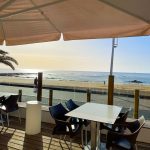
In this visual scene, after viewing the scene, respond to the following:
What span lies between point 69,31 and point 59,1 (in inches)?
35.6

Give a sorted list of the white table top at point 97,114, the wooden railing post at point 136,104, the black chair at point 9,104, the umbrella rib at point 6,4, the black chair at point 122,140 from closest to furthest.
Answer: the umbrella rib at point 6,4 < the black chair at point 122,140 < the white table top at point 97,114 < the wooden railing post at point 136,104 < the black chair at point 9,104

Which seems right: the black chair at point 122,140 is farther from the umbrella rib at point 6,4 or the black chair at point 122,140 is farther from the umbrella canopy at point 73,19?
the umbrella rib at point 6,4

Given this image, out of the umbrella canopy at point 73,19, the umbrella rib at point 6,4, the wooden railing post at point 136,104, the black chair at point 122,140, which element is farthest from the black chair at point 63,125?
the umbrella rib at point 6,4

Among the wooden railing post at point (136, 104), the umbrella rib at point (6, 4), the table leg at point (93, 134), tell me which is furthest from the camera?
the wooden railing post at point (136, 104)

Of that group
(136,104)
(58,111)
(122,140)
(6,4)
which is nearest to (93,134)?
(122,140)

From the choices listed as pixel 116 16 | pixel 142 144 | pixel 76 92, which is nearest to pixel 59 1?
pixel 116 16

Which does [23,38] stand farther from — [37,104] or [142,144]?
[142,144]

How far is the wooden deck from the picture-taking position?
4.16m

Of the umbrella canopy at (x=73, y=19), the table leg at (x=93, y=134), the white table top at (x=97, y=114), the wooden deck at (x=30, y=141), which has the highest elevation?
the umbrella canopy at (x=73, y=19)

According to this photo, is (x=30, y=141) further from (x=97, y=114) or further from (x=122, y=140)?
(x=122, y=140)

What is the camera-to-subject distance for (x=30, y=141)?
14.6 feet

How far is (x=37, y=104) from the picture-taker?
4.88 metres

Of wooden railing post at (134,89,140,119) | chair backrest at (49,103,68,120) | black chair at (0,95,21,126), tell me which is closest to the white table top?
chair backrest at (49,103,68,120)

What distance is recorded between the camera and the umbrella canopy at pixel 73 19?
239 centimetres
